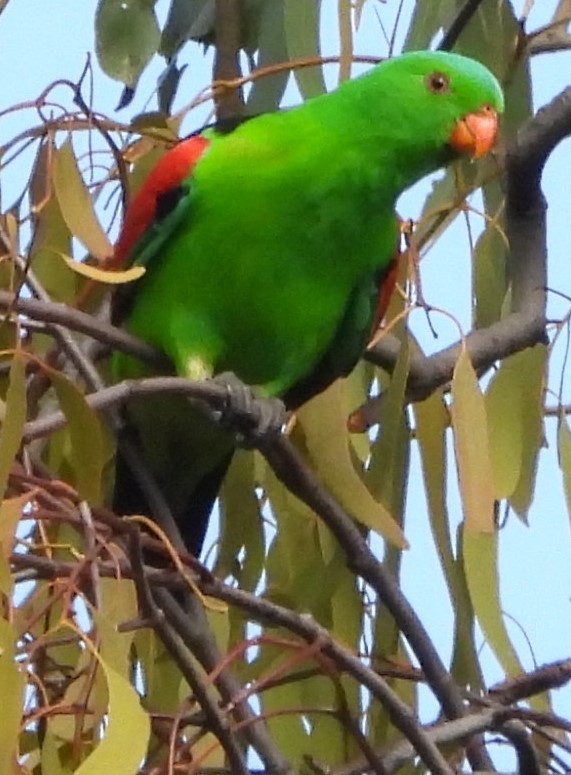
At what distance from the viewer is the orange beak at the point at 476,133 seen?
112 cm

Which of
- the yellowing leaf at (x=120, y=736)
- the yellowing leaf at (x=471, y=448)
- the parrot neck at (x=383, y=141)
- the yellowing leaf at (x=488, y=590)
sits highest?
the parrot neck at (x=383, y=141)

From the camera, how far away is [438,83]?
1.15 metres

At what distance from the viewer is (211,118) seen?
4.42ft

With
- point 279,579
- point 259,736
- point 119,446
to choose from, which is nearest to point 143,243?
point 119,446

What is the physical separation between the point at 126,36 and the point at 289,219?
0.80 ft

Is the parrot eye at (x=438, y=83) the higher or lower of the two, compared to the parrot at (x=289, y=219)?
higher

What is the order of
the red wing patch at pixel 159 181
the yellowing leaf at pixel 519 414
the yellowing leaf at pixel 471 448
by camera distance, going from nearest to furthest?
1. the yellowing leaf at pixel 471 448
2. the yellowing leaf at pixel 519 414
3. the red wing patch at pixel 159 181

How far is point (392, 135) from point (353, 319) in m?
0.16

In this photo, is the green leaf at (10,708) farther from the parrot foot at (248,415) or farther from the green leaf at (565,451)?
the green leaf at (565,451)

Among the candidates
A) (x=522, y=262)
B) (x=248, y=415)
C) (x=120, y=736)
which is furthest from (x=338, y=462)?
(x=120, y=736)

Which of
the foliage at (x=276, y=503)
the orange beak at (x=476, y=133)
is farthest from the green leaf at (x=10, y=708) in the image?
the orange beak at (x=476, y=133)

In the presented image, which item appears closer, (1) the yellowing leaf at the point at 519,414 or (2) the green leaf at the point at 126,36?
(1) the yellowing leaf at the point at 519,414

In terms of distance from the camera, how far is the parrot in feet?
3.82

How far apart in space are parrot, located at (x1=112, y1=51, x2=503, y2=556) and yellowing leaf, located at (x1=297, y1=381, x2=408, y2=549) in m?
0.05
